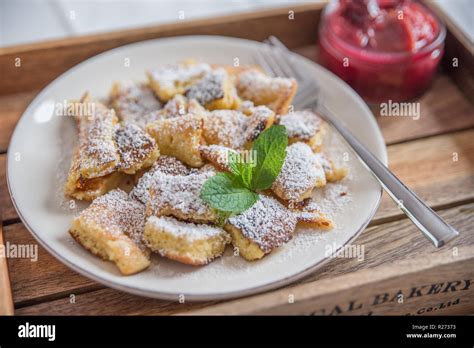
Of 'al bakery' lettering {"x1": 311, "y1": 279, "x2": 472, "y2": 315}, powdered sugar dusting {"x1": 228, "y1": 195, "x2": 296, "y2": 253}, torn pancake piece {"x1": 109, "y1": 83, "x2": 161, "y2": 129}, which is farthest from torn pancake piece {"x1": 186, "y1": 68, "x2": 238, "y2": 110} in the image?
'al bakery' lettering {"x1": 311, "y1": 279, "x2": 472, "y2": 315}

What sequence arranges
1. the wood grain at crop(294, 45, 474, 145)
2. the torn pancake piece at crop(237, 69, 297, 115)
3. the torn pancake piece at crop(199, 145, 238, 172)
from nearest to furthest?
the torn pancake piece at crop(199, 145, 238, 172) < the torn pancake piece at crop(237, 69, 297, 115) < the wood grain at crop(294, 45, 474, 145)

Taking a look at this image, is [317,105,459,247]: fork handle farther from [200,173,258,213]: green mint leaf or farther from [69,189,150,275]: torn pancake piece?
[69,189,150,275]: torn pancake piece

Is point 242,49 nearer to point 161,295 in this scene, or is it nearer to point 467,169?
point 467,169

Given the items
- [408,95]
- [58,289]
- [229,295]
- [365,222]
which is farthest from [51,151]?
[408,95]

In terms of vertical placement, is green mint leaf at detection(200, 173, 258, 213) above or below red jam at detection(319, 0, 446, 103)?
below

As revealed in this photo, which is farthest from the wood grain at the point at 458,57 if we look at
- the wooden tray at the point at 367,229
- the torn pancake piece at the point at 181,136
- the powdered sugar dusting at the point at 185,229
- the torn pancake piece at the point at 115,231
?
the torn pancake piece at the point at 115,231

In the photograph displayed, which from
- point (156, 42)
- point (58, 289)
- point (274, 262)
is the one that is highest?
point (156, 42)

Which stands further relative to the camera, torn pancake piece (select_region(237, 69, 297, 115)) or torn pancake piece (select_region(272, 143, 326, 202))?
torn pancake piece (select_region(237, 69, 297, 115))

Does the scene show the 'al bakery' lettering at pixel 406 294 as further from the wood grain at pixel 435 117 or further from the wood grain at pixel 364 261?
the wood grain at pixel 435 117
